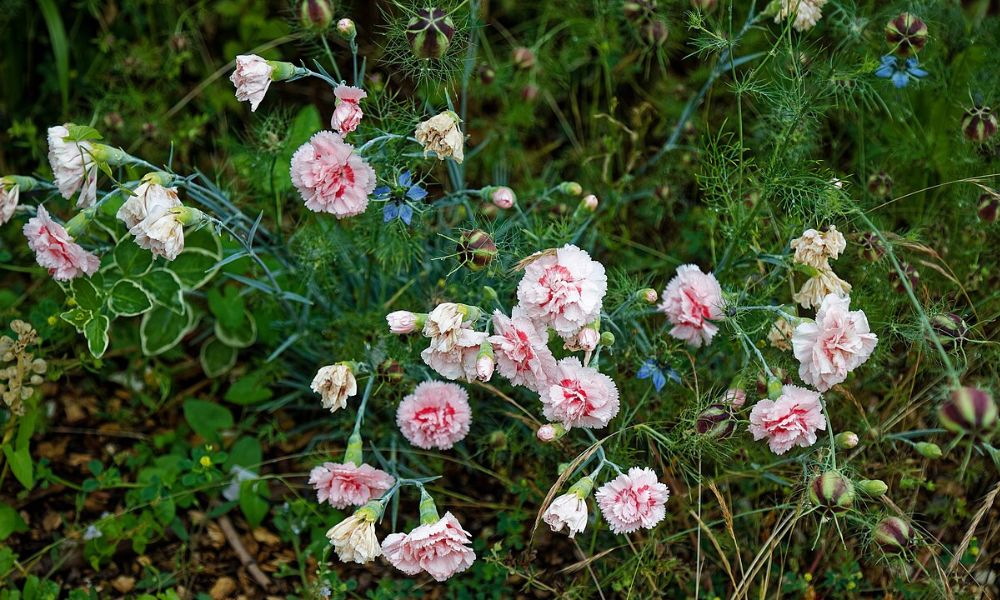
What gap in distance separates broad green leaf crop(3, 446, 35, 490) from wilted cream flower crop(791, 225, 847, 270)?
5.24 ft

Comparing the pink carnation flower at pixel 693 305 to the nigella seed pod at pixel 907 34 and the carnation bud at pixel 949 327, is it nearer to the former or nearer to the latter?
the carnation bud at pixel 949 327

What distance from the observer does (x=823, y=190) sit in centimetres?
189

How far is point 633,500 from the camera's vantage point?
65.6 inches

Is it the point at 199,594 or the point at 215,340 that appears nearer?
the point at 199,594

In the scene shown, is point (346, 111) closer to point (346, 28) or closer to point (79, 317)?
point (346, 28)

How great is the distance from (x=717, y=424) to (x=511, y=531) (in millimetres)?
573

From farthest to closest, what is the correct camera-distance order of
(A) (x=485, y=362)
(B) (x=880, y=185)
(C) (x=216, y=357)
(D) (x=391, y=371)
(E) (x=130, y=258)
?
(C) (x=216, y=357) < (B) (x=880, y=185) < (E) (x=130, y=258) < (D) (x=391, y=371) < (A) (x=485, y=362)

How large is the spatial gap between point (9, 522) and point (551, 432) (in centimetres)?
119

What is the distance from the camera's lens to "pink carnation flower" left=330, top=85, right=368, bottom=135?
171cm

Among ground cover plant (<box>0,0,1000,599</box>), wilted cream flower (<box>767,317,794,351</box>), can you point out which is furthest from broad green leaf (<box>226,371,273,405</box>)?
wilted cream flower (<box>767,317,794,351</box>)

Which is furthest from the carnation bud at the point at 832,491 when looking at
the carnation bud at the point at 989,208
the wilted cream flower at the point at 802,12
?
the wilted cream flower at the point at 802,12

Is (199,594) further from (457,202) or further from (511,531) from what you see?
(457,202)

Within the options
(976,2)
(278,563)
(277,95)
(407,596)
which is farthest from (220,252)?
(976,2)

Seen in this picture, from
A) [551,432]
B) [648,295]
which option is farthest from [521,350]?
[648,295]
